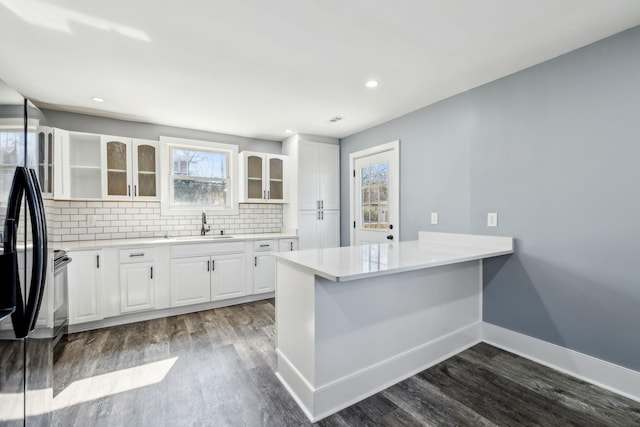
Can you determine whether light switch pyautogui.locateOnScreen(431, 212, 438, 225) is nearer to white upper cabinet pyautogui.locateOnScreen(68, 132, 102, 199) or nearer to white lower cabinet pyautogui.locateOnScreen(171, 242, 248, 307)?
white lower cabinet pyautogui.locateOnScreen(171, 242, 248, 307)

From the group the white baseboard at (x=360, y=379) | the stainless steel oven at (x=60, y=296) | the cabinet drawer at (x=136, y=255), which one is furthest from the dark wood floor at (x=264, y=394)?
the cabinet drawer at (x=136, y=255)

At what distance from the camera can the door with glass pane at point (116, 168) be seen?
3.27 meters

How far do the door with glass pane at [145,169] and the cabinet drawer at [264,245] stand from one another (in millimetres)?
1365

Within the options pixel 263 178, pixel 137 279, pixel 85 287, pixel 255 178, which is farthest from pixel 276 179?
pixel 85 287

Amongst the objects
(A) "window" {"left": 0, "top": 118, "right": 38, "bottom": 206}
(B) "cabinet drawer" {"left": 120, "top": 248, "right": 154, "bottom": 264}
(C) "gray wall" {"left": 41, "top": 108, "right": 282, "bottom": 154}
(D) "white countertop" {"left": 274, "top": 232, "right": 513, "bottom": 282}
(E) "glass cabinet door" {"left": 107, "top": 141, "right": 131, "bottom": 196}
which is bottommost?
(B) "cabinet drawer" {"left": 120, "top": 248, "right": 154, "bottom": 264}

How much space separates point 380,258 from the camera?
2.02 m

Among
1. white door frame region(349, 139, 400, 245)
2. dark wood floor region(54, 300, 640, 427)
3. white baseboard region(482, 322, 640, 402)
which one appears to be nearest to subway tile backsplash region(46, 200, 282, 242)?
dark wood floor region(54, 300, 640, 427)

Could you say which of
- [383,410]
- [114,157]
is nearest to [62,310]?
[114,157]

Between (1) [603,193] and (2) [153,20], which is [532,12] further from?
(2) [153,20]

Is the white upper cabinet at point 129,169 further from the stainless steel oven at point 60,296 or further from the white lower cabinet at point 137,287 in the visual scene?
the stainless steel oven at point 60,296

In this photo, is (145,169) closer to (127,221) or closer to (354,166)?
(127,221)

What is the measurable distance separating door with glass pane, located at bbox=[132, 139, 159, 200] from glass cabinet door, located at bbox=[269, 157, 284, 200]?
148 centimetres

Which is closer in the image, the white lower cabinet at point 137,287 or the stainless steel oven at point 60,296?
the stainless steel oven at point 60,296

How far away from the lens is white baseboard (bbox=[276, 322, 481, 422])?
5.76 ft
